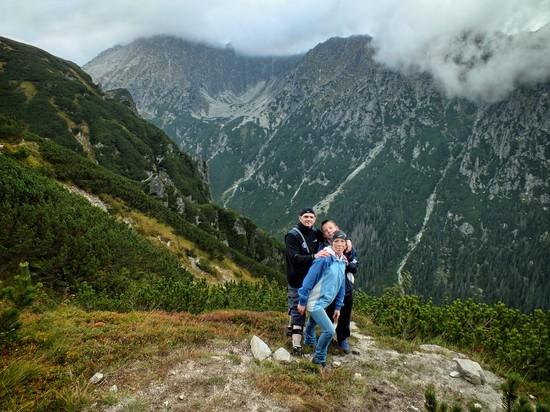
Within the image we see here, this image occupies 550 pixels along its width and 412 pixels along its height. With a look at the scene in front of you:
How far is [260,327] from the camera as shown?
1116 cm

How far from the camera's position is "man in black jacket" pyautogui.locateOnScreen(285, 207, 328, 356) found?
9.21 m

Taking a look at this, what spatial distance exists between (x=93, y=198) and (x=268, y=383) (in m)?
32.2

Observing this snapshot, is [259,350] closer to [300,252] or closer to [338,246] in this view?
[300,252]

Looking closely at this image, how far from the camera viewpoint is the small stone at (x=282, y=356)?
8.63m

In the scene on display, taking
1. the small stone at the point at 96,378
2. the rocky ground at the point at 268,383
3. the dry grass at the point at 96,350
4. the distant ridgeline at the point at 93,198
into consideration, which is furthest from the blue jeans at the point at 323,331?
the distant ridgeline at the point at 93,198

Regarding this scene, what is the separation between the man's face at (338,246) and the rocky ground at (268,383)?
8.69 ft

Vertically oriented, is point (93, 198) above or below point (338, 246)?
below

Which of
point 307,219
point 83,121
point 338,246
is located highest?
point 83,121

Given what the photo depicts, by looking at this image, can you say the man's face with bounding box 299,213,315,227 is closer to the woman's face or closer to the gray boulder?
the woman's face

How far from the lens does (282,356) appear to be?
872 centimetres

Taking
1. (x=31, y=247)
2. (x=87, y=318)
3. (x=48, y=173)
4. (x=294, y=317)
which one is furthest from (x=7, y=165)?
(x=294, y=317)

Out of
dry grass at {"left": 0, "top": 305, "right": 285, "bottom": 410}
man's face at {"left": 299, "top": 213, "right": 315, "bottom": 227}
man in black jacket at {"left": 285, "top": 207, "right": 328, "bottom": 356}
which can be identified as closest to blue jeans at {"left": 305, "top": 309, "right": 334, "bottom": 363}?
man in black jacket at {"left": 285, "top": 207, "right": 328, "bottom": 356}

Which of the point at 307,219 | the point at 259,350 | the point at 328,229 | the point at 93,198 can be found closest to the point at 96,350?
the point at 259,350

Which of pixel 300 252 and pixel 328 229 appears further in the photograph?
pixel 328 229
